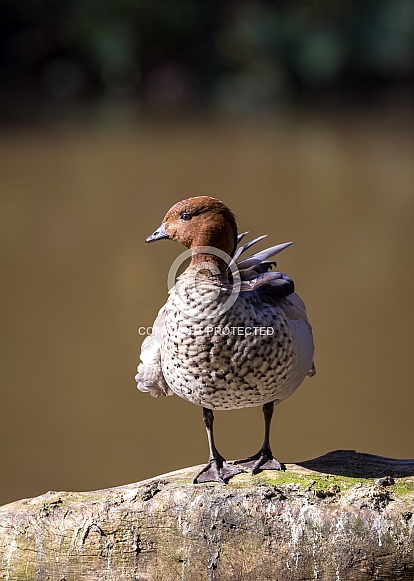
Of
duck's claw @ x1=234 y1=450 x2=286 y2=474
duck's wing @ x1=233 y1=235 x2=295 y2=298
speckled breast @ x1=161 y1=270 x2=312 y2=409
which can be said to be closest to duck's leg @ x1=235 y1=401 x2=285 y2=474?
duck's claw @ x1=234 y1=450 x2=286 y2=474

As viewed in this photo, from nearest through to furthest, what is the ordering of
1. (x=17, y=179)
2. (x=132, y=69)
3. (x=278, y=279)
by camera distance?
(x=278, y=279) → (x=17, y=179) → (x=132, y=69)

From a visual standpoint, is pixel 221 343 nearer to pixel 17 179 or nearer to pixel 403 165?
pixel 17 179

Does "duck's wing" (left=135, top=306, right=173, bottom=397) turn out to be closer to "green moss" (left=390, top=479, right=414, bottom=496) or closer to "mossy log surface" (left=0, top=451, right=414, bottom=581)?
"mossy log surface" (left=0, top=451, right=414, bottom=581)

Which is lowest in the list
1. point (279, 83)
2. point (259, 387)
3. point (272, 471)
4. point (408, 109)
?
point (272, 471)

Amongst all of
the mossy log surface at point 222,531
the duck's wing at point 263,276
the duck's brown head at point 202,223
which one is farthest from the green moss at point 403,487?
the duck's brown head at point 202,223

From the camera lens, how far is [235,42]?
11.9 metres

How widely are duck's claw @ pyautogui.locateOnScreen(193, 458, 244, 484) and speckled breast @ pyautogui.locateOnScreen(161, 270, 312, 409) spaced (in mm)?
134

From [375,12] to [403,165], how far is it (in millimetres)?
4398

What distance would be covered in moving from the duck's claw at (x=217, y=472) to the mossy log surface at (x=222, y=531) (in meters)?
0.02

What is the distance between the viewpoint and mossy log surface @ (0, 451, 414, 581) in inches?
61.6

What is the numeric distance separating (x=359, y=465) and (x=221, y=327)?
405 mm

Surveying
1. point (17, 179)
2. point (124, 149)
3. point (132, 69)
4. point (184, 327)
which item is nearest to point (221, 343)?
point (184, 327)

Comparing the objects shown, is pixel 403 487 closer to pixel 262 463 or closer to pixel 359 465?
pixel 359 465

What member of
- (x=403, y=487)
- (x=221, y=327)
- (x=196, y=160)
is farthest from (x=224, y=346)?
(x=196, y=160)
